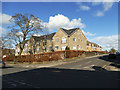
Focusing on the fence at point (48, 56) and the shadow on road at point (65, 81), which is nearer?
the shadow on road at point (65, 81)

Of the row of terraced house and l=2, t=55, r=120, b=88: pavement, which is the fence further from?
l=2, t=55, r=120, b=88: pavement

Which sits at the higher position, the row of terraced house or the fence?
the row of terraced house

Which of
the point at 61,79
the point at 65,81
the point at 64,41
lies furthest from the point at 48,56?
the point at 65,81

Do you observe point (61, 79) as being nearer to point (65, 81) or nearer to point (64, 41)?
point (65, 81)

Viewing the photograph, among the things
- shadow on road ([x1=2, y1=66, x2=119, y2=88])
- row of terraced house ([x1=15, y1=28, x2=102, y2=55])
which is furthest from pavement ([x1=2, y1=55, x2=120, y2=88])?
row of terraced house ([x1=15, y1=28, x2=102, y2=55])

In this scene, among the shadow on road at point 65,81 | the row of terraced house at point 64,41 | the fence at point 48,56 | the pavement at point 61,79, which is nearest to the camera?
the shadow on road at point 65,81

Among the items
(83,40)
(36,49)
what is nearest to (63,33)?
(83,40)

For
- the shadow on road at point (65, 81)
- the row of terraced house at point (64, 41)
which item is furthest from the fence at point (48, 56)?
the shadow on road at point (65, 81)

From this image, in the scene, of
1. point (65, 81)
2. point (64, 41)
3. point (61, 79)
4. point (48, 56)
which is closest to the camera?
point (65, 81)

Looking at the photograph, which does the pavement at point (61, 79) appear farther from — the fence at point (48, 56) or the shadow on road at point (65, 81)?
the fence at point (48, 56)

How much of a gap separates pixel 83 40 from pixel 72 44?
8795 millimetres

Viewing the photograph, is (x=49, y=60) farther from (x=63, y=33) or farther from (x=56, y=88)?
(x=56, y=88)

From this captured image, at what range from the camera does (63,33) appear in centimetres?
4900

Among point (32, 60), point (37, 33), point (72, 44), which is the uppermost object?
point (37, 33)
